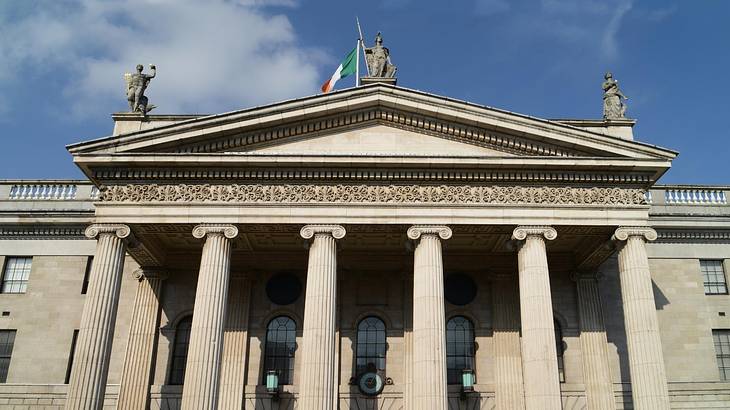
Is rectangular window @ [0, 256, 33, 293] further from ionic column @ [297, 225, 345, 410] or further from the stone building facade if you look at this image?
ionic column @ [297, 225, 345, 410]

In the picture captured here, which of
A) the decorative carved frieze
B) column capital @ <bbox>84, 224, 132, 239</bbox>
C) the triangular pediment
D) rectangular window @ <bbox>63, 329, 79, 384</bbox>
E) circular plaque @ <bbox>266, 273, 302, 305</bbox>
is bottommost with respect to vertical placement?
rectangular window @ <bbox>63, 329, 79, 384</bbox>

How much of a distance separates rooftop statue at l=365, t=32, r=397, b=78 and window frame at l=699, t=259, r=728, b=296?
15505 millimetres

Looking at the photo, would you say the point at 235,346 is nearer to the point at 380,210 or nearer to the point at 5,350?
the point at 380,210

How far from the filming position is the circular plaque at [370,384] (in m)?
25.9

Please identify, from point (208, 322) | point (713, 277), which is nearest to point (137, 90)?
point (208, 322)

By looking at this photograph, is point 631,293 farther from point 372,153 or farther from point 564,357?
point 372,153

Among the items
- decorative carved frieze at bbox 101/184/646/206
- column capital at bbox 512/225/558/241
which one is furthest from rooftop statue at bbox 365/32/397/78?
column capital at bbox 512/225/558/241

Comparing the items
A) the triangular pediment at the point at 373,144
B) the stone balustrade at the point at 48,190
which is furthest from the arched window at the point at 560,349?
the stone balustrade at the point at 48,190

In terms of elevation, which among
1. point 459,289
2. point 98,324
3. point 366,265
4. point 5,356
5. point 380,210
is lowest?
point 5,356

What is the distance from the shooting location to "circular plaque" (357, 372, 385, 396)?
2592 cm

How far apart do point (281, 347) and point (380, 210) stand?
24.8 ft

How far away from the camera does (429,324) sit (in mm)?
22062

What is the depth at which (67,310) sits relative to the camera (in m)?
27.7

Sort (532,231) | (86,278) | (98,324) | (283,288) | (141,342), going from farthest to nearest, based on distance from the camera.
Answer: (86,278)
(283,288)
(141,342)
(532,231)
(98,324)
